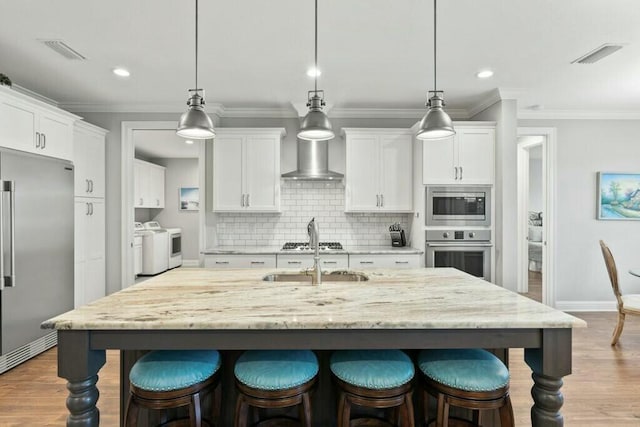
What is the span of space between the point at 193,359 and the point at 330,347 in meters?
0.62

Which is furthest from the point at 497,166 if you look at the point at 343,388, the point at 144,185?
the point at 144,185

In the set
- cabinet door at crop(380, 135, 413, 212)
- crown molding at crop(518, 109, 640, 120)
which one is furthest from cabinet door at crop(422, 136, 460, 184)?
crown molding at crop(518, 109, 640, 120)

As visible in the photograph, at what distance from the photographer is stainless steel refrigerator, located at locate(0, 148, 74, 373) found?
300cm

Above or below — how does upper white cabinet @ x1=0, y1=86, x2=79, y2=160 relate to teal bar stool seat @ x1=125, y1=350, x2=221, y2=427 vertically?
above

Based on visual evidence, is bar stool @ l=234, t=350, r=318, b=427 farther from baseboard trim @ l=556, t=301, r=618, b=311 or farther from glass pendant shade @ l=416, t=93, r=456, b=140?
baseboard trim @ l=556, t=301, r=618, b=311

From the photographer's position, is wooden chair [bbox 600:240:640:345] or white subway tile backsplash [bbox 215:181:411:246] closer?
wooden chair [bbox 600:240:640:345]

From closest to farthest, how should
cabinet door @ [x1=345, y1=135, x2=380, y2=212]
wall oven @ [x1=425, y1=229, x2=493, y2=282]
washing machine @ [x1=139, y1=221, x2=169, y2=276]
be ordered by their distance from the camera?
wall oven @ [x1=425, y1=229, x2=493, y2=282]
cabinet door @ [x1=345, y1=135, x2=380, y2=212]
washing machine @ [x1=139, y1=221, x2=169, y2=276]

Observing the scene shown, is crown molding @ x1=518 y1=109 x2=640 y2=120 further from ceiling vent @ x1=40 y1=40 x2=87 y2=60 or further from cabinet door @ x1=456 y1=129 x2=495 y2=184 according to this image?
ceiling vent @ x1=40 y1=40 x2=87 y2=60

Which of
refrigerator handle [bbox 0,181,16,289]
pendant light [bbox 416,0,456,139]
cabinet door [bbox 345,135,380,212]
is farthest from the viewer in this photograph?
cabinet door [bbox 345,135,380,212]

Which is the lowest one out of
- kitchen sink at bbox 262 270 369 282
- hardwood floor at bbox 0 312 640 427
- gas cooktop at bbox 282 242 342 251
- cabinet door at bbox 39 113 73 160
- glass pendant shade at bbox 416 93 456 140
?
hardwood floor at bbox 0 312 640 427

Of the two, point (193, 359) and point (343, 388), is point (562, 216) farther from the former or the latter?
point (193, 359)

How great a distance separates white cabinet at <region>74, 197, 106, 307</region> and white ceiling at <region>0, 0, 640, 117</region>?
126 centimetres

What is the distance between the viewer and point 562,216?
195 inches

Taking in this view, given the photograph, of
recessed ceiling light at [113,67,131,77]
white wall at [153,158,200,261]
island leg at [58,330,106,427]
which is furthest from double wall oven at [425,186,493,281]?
white wall at [153,158,200,261]
